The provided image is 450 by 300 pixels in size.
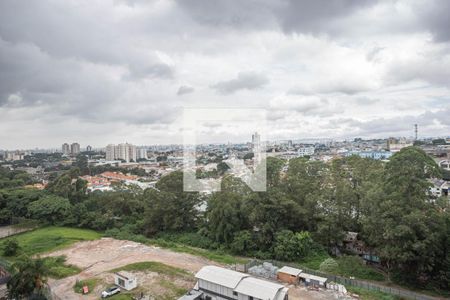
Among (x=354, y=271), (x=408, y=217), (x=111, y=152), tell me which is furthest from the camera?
(x=111, y=152)

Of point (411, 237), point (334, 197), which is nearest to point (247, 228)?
point (334, 197)

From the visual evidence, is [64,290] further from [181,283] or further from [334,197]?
[334,197]

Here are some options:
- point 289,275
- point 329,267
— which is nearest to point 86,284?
point 289,275

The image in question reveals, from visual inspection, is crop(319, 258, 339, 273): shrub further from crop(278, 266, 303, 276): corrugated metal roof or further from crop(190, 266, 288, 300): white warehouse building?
crop(190, 266, 288, 300): white warehouse building

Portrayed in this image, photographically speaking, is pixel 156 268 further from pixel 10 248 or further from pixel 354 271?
pixel 10 248

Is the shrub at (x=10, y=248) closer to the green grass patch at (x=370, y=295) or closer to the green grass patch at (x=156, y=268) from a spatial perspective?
the green grass patch at (x=156, y=268)

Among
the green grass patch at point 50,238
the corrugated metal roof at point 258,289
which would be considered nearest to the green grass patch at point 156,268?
the corrugated metal roof at point 258,289
